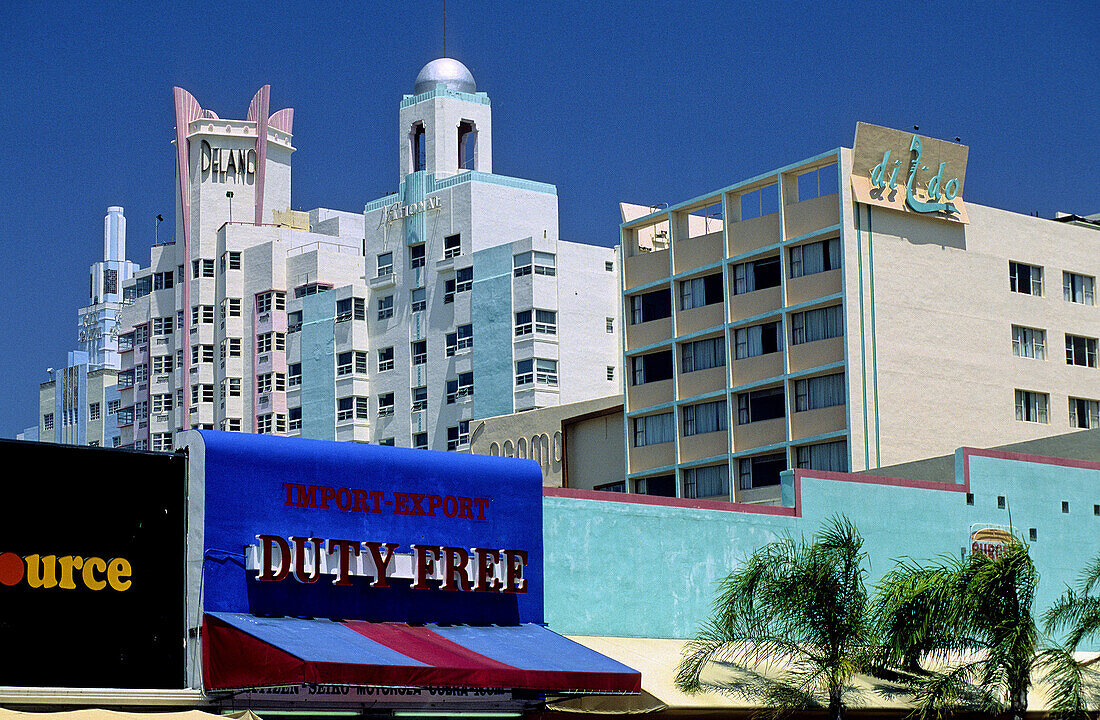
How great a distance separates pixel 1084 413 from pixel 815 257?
14.5 m

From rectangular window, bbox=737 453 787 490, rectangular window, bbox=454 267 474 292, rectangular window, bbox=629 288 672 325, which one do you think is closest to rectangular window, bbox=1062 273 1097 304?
rectangular window, bbox=737 453 787 490

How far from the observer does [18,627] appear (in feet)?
87.3

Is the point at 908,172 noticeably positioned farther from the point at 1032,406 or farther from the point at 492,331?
the point at 492,331

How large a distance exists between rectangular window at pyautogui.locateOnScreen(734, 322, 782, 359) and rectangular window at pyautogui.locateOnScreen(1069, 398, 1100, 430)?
13.1 metres

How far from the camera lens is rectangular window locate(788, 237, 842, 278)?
67.1m

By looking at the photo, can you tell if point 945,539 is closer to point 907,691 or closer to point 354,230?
point 907,691

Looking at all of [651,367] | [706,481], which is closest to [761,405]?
[706,481]

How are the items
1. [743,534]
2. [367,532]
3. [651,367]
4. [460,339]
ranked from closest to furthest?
[367,532], [743,534], [651,367], [460,339]

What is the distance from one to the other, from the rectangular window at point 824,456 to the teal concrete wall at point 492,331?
81.2 ft

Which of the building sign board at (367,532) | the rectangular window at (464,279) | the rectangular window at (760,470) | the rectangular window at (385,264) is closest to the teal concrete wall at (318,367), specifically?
the rectangular window at (385,264)

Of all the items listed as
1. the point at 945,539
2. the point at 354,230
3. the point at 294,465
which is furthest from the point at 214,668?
the point at 354,230

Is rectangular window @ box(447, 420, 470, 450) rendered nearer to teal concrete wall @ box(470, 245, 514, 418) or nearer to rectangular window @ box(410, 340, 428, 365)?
teal concrete wall @ box(470, 245, 514, 418)

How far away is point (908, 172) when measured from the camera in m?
68.0

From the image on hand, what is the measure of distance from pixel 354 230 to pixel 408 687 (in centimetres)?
8558
